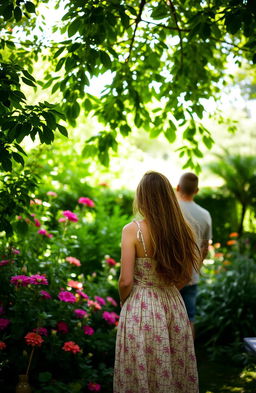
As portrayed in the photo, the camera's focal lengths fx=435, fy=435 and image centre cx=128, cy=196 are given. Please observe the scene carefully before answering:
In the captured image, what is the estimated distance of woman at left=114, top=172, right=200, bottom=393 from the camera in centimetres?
281

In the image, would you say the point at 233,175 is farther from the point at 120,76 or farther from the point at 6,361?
the point at 6,361

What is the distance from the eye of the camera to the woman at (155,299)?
2.81 metres

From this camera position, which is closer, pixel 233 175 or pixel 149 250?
pixel 149 250

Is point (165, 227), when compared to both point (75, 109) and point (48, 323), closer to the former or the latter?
point (48, 323)

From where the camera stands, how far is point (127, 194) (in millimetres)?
8867

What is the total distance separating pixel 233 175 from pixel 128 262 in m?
7.39

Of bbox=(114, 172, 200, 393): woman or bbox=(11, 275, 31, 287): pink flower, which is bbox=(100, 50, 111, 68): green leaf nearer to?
bbox=(114, 172, 200, 393): woman

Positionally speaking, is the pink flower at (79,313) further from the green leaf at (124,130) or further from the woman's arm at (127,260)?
the green leaf at (124,130)

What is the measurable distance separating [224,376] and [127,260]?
255 cm

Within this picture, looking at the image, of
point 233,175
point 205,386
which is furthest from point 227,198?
point 205,386

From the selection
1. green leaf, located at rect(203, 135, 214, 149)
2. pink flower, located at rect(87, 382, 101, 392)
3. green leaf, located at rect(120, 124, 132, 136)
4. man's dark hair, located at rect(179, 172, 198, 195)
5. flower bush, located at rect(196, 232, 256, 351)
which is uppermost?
green leaf, located at rect(203, 135, 214, 149)

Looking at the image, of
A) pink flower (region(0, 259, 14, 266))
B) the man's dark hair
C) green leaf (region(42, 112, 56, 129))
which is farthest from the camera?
the man's dark hair

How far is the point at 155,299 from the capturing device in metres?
2.91

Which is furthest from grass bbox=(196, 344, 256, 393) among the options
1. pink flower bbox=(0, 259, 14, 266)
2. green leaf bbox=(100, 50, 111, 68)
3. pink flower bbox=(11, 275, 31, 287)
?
green leaf bbox=(100, 50, 111, 68)
